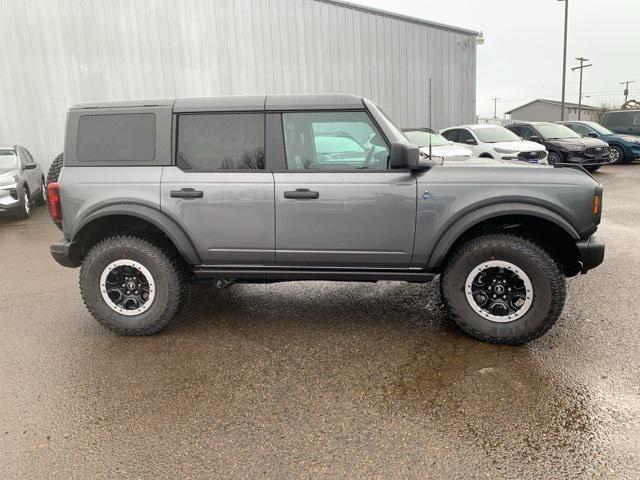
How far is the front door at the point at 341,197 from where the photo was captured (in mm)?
3576

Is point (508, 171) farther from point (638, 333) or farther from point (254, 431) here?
point (254, 431)

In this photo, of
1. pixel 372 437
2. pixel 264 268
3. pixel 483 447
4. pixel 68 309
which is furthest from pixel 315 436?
pixel 68 309

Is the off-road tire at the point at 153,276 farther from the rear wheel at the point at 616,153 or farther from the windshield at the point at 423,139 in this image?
the rear wheel at the point at 616,153

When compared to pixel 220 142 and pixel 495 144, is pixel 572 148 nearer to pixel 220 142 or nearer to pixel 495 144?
pixel 495 144

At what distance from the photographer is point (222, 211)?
12.1 ft

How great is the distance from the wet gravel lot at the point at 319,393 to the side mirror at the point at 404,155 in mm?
1374

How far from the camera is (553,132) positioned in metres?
14.7

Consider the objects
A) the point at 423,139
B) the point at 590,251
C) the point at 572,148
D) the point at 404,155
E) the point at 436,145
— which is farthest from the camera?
the point at 572,148

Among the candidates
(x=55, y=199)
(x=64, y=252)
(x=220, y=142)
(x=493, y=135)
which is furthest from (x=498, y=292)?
(x=493, y=135)

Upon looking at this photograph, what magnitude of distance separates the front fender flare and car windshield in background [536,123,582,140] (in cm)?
1237

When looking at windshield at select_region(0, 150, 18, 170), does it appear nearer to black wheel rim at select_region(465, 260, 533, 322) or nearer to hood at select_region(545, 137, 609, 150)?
black wheel rim at select_region(465, 260, 533, 322)

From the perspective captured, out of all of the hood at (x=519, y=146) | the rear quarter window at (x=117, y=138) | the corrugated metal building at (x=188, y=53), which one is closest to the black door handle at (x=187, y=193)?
the rear quarter window at (x=117, y=138)

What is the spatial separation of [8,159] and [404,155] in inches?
394

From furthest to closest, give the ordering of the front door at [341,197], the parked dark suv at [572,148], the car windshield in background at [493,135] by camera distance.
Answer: the parked dark suv at [572,148]
the car windshield in background at [493,135]
the front door at [341,197]
